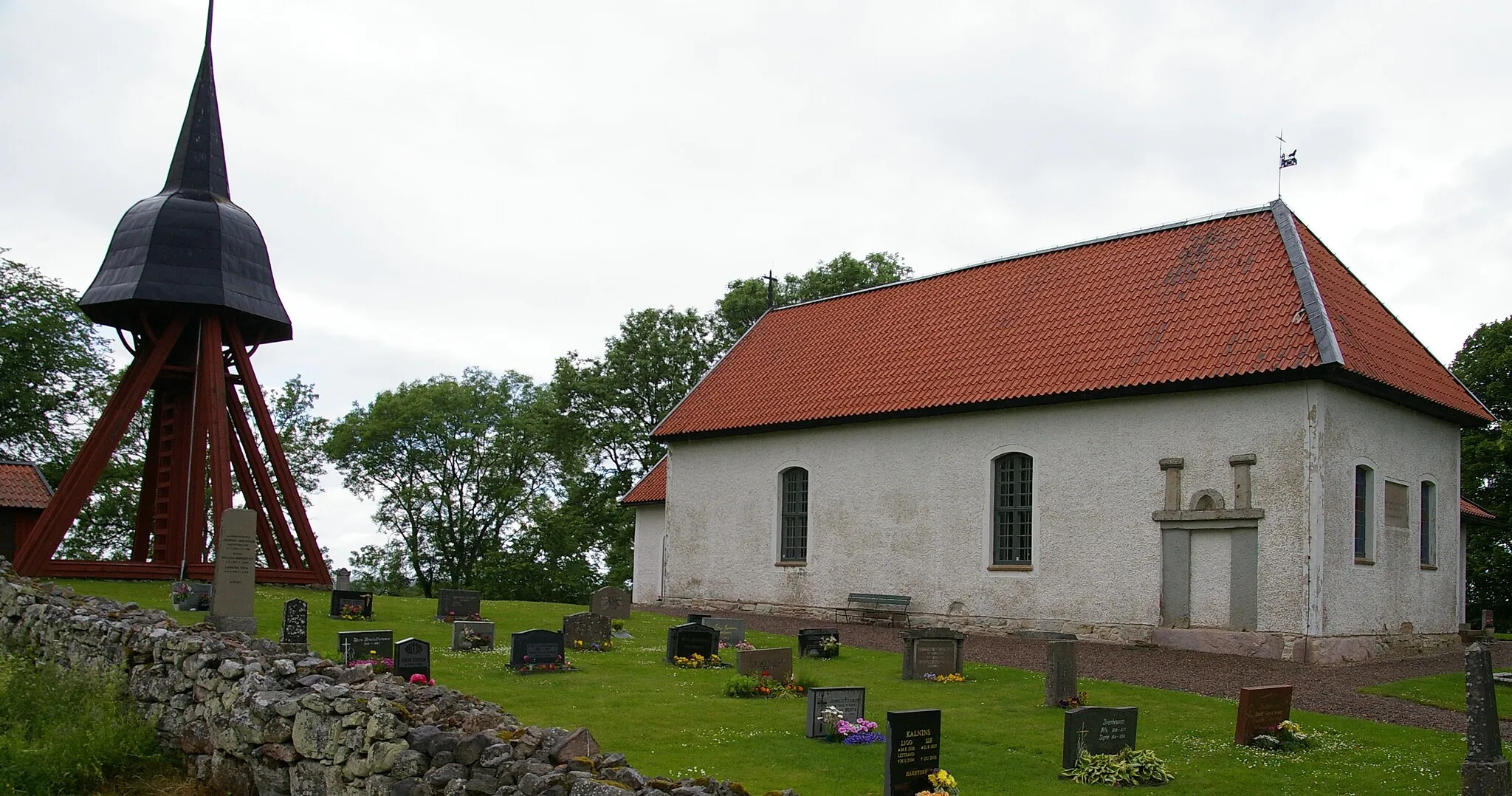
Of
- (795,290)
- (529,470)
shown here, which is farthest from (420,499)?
(795,290)

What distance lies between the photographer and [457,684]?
12.2 meters

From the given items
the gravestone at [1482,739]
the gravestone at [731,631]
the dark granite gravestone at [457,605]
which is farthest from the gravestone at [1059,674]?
the dark granite gravestone at [457,605]

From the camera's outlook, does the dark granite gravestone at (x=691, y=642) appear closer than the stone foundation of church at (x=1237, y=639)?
Yes

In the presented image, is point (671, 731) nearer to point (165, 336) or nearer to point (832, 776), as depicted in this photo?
point (832, 776)

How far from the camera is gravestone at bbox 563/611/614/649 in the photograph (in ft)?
52.5

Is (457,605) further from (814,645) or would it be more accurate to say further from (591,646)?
(814,645)

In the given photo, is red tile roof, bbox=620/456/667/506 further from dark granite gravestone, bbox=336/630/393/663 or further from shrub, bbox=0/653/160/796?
shrub, bbox=0/653/160/796

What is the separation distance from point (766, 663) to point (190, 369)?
15.2 meters

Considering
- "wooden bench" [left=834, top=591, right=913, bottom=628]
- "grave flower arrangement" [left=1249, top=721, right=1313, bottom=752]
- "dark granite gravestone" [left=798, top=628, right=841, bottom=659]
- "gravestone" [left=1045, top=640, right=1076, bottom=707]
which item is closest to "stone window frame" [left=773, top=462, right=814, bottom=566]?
"wooden bench" [left=834, top=591, right=913, bottom=628]

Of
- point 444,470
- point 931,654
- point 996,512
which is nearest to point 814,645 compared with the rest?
point 931,654

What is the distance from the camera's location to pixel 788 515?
25031 millimetres

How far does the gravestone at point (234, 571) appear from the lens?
14.5 metres

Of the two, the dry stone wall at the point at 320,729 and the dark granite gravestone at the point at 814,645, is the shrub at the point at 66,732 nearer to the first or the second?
the dry stone wall at the point at 320,729

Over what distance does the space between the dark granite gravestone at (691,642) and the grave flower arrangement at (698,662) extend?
34mm
